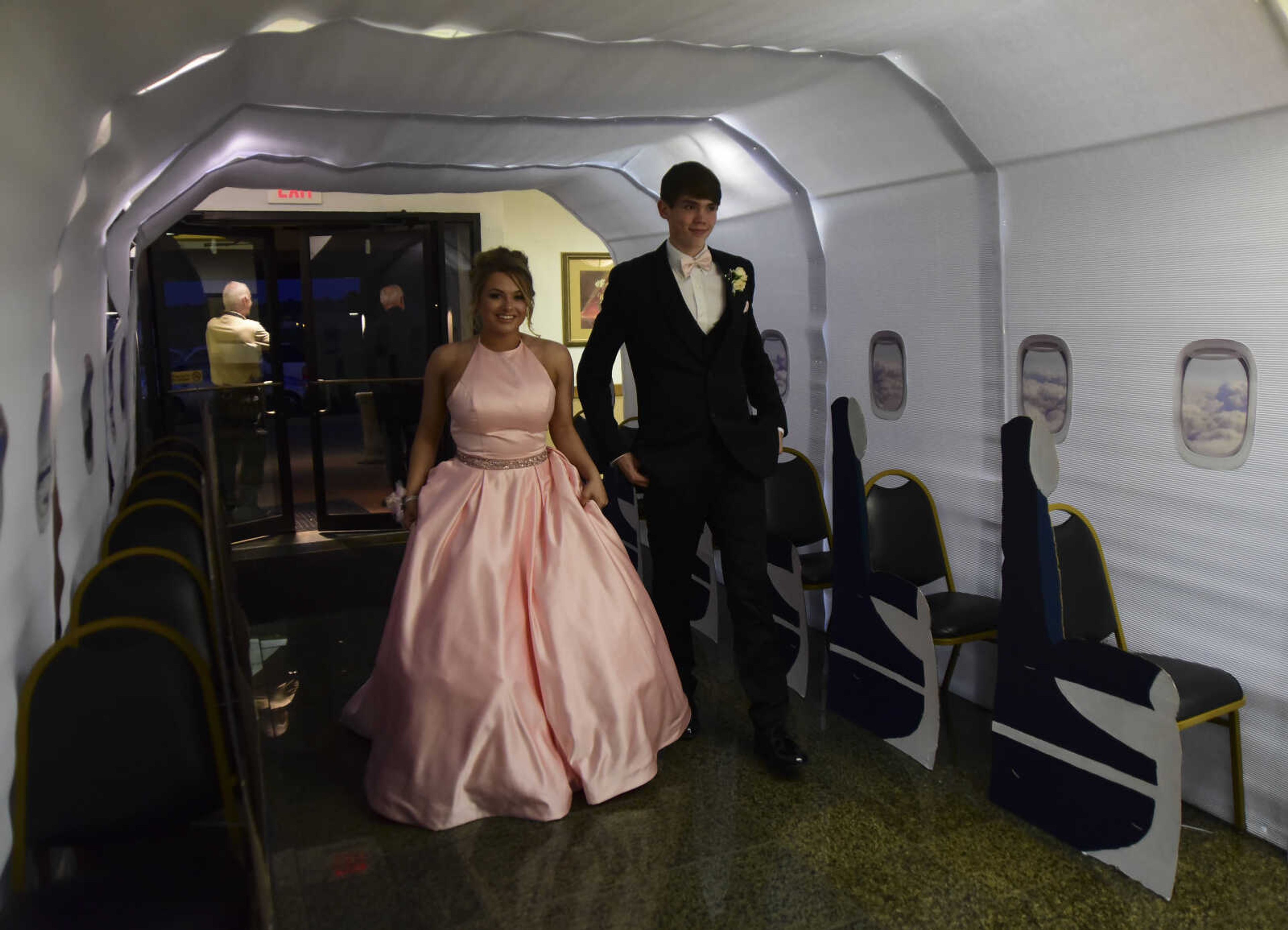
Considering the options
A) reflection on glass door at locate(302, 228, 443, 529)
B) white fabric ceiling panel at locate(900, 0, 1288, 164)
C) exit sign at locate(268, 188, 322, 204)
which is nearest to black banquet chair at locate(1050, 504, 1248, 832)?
white fabric ceiling panel at locate(900, 0, 1288, 164)

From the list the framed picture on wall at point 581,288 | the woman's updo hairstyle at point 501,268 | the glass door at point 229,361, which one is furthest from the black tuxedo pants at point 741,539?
the framed picture on wall at point 581,288

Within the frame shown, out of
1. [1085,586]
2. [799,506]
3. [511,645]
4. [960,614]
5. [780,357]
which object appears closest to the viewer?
[511,645]

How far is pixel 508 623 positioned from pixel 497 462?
1.91ft

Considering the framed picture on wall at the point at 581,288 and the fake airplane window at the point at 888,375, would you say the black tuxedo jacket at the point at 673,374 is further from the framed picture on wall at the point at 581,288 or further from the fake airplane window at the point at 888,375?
the framed picture on wall at the point at 581,288

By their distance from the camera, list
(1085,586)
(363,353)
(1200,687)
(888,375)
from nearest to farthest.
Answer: (1200,687)
(1085,586)
(888,375)
(363,353)

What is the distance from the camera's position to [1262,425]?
2875 millimetres

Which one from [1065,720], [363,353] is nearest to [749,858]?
[1065,720]

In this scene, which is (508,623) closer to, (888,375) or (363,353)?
(888,375)

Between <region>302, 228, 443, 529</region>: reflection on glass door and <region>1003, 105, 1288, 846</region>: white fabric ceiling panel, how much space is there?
18.2 ft

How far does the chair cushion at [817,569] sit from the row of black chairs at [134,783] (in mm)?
2402

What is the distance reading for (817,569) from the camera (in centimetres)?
444

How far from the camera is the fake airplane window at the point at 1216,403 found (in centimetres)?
292

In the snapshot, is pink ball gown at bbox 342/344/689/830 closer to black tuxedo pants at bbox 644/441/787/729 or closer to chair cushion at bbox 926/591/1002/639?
black tuxedo pants at bbox 644/441/787/729

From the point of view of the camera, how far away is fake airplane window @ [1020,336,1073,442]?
3.54m
